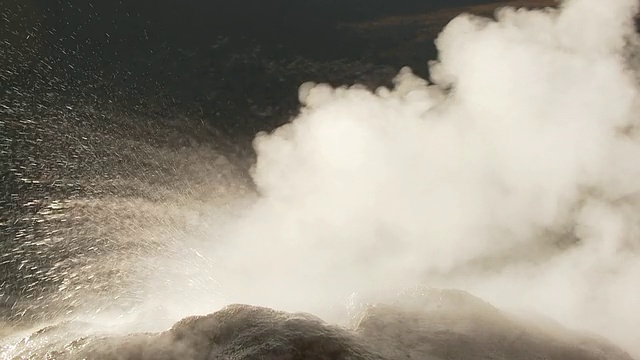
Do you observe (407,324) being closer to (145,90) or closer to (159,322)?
(159,322)

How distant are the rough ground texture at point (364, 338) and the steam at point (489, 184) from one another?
2.27 m

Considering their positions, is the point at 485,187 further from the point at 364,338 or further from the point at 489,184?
the point at 364,338

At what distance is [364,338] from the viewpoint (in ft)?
13.0

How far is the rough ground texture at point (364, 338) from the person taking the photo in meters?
3.64

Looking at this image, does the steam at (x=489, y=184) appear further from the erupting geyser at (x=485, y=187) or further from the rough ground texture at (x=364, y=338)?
the rough ground texture at (x=364, y=338)

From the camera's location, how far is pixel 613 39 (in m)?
8.62

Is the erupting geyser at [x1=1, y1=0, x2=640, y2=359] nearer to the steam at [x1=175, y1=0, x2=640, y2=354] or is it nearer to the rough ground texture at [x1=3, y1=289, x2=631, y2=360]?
the steam at [x1=175, y1=0, x2=640, y2=354]

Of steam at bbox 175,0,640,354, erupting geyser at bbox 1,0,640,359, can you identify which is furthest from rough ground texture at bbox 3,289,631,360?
steam at bbox 175,0,640,354

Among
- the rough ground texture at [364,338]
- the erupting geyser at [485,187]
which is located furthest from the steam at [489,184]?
the rough ground texture at [364,338]

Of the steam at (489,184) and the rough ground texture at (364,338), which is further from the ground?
the steam at (489,184)

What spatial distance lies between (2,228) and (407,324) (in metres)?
5.23

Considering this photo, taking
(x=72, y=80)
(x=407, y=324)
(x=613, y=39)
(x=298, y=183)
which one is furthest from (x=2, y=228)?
(x=613, y=39)

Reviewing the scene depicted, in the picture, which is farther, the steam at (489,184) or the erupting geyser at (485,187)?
the steam at (489,184)

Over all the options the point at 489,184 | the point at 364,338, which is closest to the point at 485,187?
the point at 489,184
